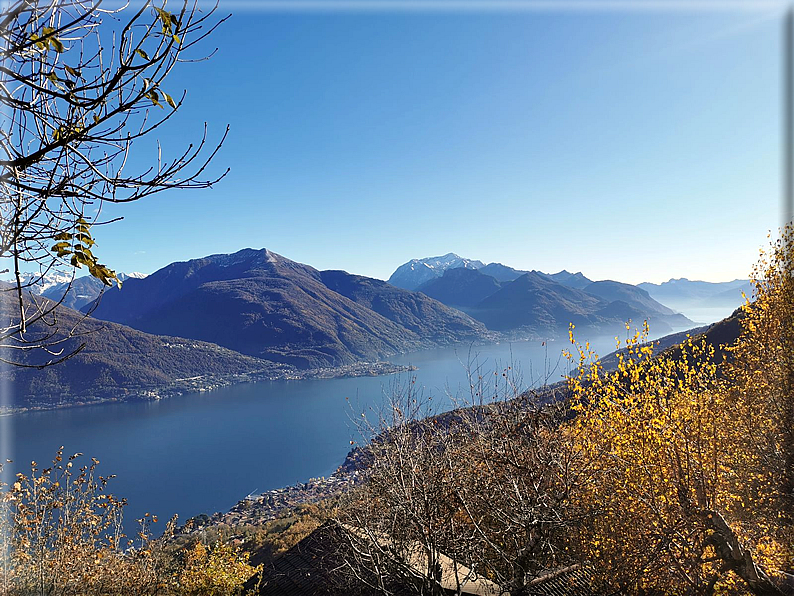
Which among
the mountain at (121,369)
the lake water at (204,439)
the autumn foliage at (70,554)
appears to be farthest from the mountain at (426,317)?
the autumn foliage at (70,554)

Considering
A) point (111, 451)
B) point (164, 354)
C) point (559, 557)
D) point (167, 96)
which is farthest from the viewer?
point (164, 354)

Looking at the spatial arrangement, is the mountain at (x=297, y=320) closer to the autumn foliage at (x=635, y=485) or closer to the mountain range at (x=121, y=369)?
the mountain range at (x=121, y=369)

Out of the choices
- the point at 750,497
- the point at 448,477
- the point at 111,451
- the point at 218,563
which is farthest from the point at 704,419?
the point at 111,451

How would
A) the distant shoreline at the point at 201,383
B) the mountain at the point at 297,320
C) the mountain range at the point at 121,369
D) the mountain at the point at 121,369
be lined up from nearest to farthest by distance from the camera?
the distant shoreline at the point at 201,383 < the mountain range at the point at 121,369 < the mountain at the point at 121,369 < the mountain at the point at 297,320

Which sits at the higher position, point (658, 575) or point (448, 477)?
point (448, 477)

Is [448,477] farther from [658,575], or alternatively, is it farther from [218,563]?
[218,563]

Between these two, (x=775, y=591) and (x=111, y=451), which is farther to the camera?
(x=111, y=451)

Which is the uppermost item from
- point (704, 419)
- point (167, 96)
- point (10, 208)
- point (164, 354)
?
point (167, 96)
